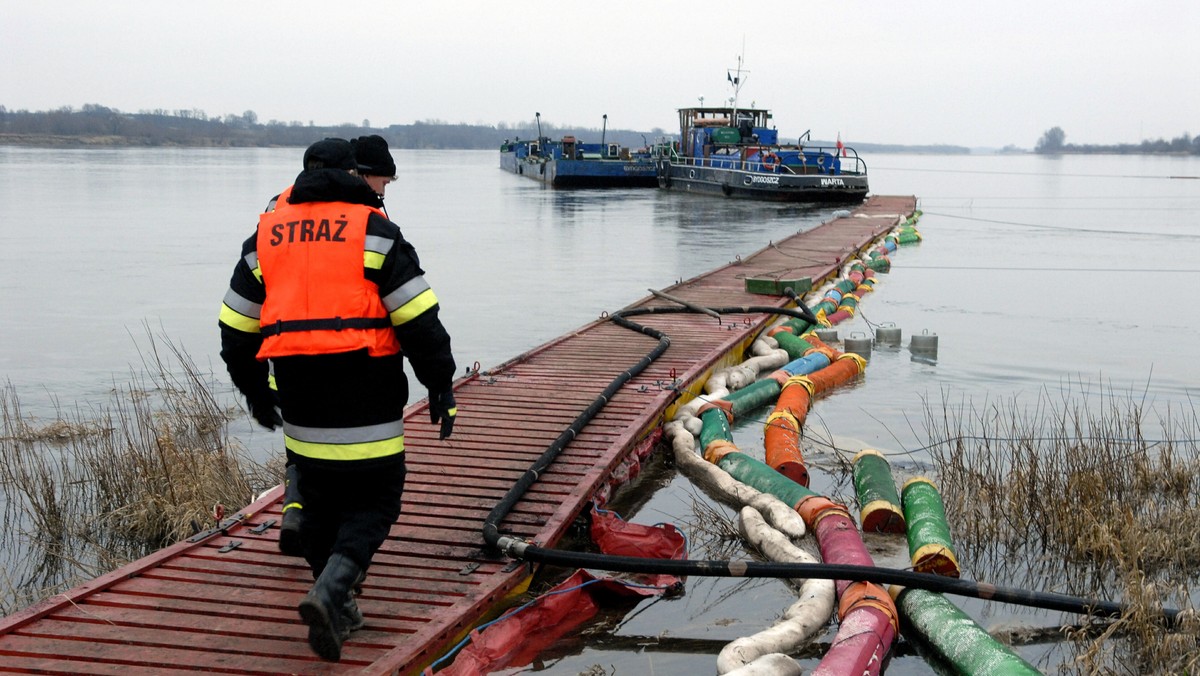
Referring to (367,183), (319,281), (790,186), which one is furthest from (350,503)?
(790,186)

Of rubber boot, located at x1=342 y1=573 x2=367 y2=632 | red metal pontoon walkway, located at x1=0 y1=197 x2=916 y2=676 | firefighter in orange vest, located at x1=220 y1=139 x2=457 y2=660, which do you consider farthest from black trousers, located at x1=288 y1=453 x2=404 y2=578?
red metal pontoon walkway, located at x1=0 y1=197 x2=916 y2=676

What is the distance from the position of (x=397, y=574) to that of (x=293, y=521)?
2.64 ft

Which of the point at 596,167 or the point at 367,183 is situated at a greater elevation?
the point at 596,167

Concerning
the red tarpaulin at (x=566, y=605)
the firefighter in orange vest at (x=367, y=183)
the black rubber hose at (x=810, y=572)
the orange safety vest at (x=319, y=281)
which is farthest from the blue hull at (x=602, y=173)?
the orange safety vest at (x=319, y=281)

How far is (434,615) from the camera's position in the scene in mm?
4156

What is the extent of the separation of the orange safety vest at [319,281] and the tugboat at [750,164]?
100ft

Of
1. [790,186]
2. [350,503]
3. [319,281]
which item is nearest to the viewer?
[319,281]

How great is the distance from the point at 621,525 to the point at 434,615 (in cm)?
166

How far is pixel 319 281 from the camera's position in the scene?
357 cm

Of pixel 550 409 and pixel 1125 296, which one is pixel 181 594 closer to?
pixel 550 409

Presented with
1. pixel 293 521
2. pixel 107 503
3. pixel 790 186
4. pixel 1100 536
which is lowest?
pixel 107 503

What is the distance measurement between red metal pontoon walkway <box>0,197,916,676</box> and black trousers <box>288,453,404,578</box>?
1.26ft

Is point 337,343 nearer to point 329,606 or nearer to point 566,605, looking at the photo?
point 329,606

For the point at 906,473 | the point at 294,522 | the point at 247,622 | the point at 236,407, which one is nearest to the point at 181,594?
the point at 247,622
